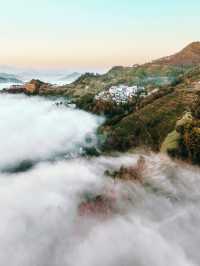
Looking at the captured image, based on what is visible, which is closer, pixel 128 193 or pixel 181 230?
pixel 181 230

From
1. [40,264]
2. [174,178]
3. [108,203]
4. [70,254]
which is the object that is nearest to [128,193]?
[108,203]

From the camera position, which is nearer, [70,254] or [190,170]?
[70,254]

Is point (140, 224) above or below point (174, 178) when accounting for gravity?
below

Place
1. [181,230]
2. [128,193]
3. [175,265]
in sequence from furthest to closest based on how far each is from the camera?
1. [128,193]
2. [181,230]
3. [175,265]

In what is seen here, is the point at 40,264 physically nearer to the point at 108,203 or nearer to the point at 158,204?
the point at 108,203

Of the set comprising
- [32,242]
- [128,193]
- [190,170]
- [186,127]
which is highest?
[186,127]

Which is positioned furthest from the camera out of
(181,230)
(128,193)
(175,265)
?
(128,193)

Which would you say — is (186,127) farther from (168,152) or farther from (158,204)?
(158,204)

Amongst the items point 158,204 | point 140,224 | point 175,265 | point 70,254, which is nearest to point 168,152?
point 158,204

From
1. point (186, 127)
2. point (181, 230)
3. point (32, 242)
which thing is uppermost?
point (186, 127)
